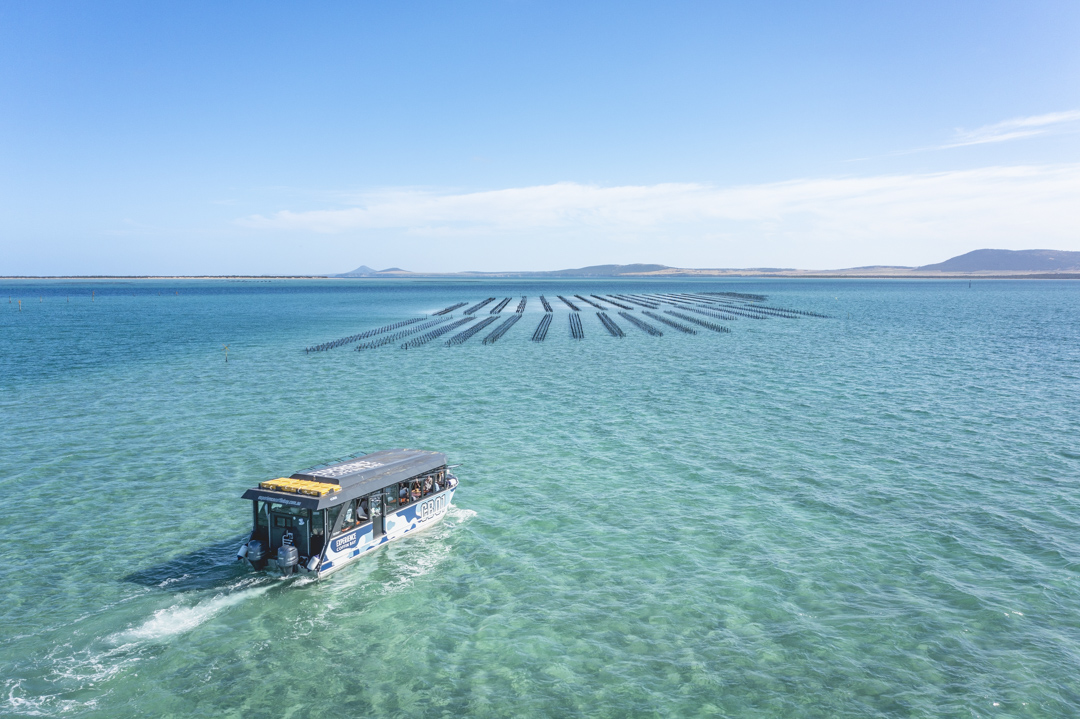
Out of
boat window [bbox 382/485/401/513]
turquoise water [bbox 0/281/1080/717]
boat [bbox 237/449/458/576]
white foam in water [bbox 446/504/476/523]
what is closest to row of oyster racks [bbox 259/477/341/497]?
boat [bbox 237/449/458/576]

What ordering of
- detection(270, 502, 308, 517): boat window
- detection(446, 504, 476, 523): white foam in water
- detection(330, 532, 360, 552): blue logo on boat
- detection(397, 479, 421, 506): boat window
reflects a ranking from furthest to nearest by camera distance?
detection(446, 504, 476, 523): white foam in water, detection(397, 479, 421, 506): boat window, detection(330, 532, 360, 552): blue logo on boat, detection(270, 502, 308, 517): boat window

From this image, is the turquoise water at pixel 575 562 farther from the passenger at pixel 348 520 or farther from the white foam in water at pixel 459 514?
the passenger at pixel 348 520

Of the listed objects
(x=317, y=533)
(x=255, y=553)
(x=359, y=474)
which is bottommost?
(x=255, y=553)

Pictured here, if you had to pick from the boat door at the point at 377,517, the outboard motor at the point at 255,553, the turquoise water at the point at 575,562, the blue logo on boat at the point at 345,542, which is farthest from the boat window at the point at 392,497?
the outboard motor at the point at 255,553

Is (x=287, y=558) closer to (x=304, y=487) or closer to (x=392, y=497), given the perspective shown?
(x=304, y=487)

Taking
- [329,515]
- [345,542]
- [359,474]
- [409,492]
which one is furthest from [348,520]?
[409,492]

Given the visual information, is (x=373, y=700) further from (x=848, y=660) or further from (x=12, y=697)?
(x=848, y=660)

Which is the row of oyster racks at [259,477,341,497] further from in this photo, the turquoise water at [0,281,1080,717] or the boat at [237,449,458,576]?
the turquoise water at [0,281,1080,717]
